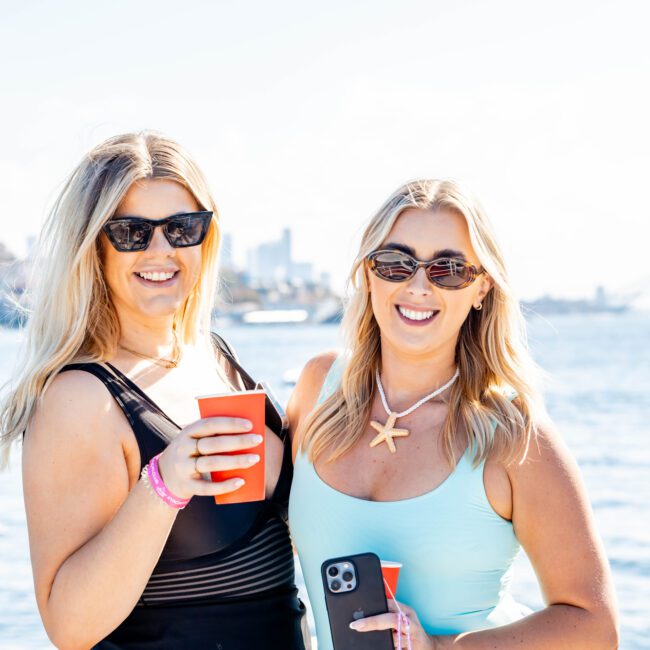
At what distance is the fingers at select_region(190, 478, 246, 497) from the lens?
2451 mm

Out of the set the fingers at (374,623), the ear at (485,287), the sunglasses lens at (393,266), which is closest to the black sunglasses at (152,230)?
the sunglasses lens at (393,266)

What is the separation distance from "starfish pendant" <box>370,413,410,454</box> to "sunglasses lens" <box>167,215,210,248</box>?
0.92 metres

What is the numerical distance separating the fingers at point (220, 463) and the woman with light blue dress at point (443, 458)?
555 mm

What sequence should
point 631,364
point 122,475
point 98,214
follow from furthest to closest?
point 631,364, point 98,214, point 122,475

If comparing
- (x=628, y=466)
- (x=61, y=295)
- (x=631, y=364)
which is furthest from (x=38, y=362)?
(x=631, y=364)

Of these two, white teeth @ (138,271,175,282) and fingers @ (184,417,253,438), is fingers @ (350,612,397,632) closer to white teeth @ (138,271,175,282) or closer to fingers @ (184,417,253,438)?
fingers @ (184,417,253,438)

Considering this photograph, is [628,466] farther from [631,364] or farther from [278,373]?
[631,364]

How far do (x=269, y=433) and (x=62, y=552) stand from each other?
898mm

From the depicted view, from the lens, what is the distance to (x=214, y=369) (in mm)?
3467

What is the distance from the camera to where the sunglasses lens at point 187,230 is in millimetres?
3107

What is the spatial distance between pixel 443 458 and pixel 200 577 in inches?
34.9

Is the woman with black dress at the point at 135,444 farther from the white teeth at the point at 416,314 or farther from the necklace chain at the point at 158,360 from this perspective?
the white teeth at the point at 416,314

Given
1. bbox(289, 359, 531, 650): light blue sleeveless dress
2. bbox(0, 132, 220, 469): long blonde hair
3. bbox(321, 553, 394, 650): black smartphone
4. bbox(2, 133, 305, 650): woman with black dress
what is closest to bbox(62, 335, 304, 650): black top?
bbox(2, 133, 305, 650): woman with black dress

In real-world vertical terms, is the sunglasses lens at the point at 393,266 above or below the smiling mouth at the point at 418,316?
above
